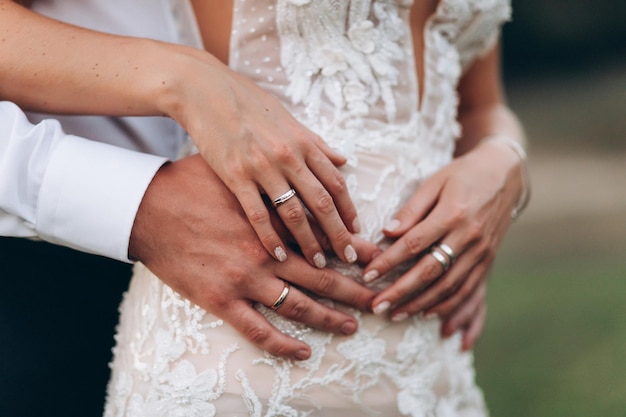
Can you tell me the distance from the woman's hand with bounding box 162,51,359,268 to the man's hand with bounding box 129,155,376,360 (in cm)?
3

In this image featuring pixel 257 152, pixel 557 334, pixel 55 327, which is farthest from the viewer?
pixel 557 334

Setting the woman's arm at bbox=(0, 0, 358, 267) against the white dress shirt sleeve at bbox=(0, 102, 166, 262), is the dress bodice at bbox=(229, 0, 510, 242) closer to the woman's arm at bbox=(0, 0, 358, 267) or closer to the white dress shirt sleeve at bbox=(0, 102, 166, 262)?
the woman's arm at bbox=(0, 0, 358, 267)

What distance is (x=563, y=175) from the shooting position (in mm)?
6738

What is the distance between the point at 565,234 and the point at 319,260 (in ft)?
15.6

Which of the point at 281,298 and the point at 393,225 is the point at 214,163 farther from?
the point at 393,225

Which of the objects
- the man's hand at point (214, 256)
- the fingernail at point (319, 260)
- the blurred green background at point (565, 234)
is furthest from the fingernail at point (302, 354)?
the blurred green background at point (565, 234)

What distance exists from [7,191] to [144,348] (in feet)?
1.10

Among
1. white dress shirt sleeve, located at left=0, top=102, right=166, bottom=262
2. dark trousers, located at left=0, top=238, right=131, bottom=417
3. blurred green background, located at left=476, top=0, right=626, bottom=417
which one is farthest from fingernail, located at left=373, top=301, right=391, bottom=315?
blurred green background, located at left=476, top=0, right=626, bottom=417

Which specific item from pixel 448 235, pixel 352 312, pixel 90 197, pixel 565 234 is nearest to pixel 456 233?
pixel 448 235

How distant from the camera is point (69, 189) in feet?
3.45

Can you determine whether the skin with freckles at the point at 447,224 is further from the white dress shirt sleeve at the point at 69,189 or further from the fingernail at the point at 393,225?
the white dress shirt sleeve at the point at 69,189

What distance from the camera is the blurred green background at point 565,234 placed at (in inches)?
142

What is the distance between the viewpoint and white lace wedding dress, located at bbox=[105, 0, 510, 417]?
110 centimetres

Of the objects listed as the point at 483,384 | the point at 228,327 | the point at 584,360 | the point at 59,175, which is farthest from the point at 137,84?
the point at 584,360
